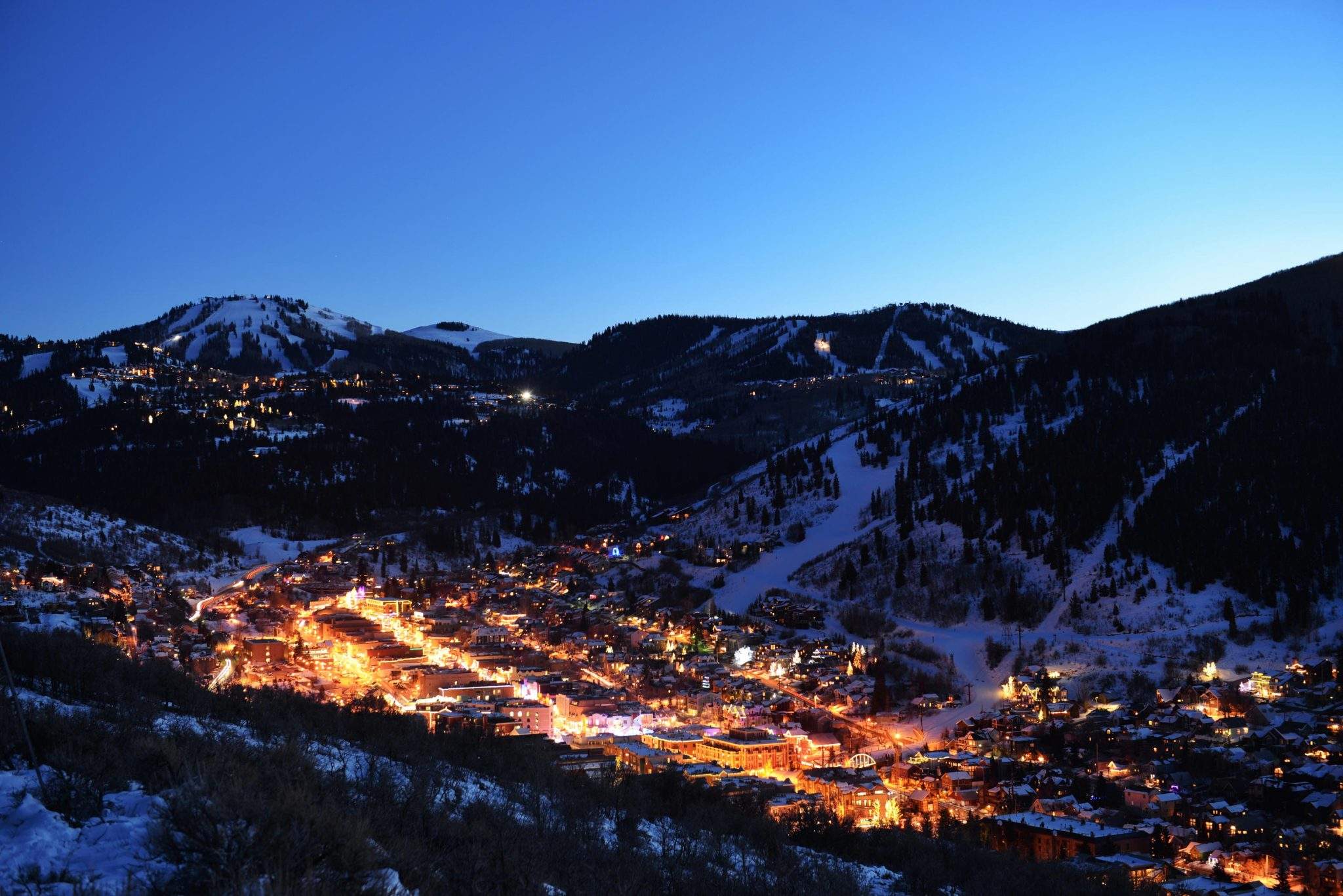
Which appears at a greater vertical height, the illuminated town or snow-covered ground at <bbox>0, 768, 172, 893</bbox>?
snow-covered ground at <bbox>0, 768, 172, 893</bbox>

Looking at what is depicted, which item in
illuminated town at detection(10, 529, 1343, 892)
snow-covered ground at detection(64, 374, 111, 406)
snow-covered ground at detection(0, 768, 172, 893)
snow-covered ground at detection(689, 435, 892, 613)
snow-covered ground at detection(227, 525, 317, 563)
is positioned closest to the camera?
snow-covered ground at detection(0, 768, 172, 893)

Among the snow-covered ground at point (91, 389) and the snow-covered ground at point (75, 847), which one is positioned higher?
the snow-covered ground at point (91, 389)

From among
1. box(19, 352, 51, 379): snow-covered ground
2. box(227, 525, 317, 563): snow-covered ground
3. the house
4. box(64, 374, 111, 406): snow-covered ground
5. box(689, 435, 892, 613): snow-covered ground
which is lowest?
the house

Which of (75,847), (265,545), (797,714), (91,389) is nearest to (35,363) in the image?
(91,389)

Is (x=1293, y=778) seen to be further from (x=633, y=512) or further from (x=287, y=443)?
(x=287, y=443)

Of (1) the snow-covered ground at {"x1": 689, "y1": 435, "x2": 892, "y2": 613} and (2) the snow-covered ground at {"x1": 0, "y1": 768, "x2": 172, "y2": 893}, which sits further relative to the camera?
(1) the snow-covered ground at {"x1": 689, "y1": 435, "x2": 892, "y2": 613}

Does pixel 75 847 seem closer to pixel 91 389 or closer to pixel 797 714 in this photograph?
pixel 797 714

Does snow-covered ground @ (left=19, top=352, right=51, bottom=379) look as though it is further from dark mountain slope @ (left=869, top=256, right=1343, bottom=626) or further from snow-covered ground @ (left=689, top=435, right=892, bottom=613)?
dark mountain slope @ (left=869, top=256, right=1343, bottom=626)

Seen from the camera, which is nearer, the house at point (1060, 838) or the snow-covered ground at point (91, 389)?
the house at point (1060, 838)

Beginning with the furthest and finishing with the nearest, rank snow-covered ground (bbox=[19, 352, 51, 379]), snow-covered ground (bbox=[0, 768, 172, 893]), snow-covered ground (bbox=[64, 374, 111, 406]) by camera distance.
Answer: snow-covered ground (bbox=[19, 352, 51, 379])
snow-covered ground (bbox=[64, 374, 111, 406])
snow-covered ground (bbox=[0, 768, 172, 893])

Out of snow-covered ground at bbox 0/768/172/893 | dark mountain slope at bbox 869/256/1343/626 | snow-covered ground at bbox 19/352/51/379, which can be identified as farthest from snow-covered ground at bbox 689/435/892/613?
snow-covered ground at bbox 19/352/51/379

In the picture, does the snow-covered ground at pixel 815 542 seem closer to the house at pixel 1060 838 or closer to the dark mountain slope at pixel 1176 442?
the dark mountain slope at pixel 1176 442

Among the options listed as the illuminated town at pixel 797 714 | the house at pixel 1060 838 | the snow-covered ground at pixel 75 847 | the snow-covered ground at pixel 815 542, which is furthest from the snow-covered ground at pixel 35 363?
the snow-covered ground at pixel 75 847
